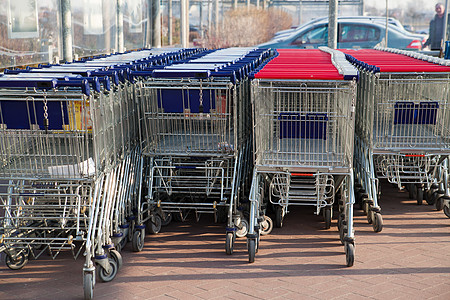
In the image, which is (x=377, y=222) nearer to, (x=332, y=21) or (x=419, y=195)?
(x=419, y=195)

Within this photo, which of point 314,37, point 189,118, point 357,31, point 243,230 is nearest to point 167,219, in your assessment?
point 243,230

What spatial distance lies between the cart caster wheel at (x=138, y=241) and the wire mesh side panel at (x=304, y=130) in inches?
54.8

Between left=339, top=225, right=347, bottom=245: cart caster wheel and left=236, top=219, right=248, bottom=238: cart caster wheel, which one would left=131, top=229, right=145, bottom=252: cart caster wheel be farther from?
left=339, top=225, right=347, bottom=245: cart caster wheel

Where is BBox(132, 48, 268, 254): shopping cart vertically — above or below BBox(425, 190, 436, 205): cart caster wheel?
above

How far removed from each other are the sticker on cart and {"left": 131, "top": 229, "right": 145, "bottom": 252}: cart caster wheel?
127 centimetres

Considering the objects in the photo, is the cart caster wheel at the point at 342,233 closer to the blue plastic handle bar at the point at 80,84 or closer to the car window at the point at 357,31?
the blue plastic handle bar at the point at 80,84

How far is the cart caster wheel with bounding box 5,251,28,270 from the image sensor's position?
5488 mm

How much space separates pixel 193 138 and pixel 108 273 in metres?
1.76

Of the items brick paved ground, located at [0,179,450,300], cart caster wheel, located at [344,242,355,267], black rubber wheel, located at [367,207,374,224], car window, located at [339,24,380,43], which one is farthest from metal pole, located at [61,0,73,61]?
car window, located at [339,24,380,43]

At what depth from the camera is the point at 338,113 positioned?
235 inches

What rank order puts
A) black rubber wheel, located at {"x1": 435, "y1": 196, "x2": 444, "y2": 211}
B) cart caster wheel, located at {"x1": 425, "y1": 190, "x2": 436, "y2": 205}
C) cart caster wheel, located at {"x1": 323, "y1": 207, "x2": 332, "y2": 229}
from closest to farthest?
cart caster wheel, located at {"x1": 323, "y1": 207, "x2": 332, "y2": 229} < black rubber wheel, located at {"x1": 435, "y1": 196, "x2": 444, "y2": 211} < cart caster wheel, located at {"x1": 425, "y1": 190, "x2": 436, "y2": 205}

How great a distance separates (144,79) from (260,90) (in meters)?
1.35

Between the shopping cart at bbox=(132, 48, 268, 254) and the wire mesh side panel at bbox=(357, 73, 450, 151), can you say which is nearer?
the shopping cart at bbox=(132, 48, 268, 254)

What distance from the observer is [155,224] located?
6480 mm
